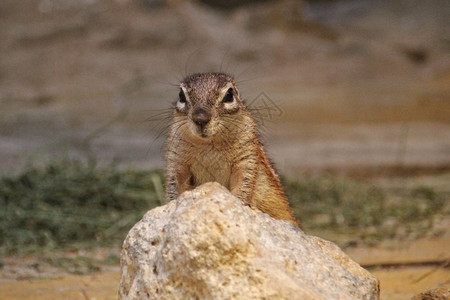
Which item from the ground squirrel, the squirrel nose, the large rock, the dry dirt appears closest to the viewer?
the large rock

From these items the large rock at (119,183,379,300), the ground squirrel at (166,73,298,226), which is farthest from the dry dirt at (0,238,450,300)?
the large rock at (119,183,379,300)

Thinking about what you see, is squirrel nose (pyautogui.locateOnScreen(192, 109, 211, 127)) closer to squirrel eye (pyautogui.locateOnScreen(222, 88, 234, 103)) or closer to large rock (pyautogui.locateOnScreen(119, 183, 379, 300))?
squirrel eye (pyautogui.locateOnScreen(222, 88, 234, 103))

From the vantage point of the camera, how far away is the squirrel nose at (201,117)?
419cm

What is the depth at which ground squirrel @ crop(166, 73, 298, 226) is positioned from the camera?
4.39 metres

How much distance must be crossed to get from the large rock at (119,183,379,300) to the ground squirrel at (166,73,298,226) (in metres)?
0.61

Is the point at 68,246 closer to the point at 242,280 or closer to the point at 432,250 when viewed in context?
the point at 432,250

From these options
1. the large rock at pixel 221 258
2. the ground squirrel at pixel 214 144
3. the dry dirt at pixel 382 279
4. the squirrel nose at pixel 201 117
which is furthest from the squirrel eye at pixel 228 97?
the dry dirt at pixel 382 279

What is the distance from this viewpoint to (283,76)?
13.0 meters

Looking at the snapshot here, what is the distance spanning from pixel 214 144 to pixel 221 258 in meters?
1.08

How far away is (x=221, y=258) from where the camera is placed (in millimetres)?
3471

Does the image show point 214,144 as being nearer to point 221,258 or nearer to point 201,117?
point 201,117

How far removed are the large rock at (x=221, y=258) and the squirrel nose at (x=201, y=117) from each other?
52 cm

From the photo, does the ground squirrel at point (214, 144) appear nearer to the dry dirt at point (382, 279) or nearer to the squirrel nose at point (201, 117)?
the squirrel nose at point (201, 117)

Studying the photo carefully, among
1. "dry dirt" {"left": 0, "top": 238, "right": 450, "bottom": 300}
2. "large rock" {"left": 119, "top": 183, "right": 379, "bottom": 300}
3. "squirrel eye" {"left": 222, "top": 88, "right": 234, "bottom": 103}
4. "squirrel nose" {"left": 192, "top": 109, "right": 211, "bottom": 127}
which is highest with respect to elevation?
"squirrel eye" {"left": 222, "top": 88, "right": 234, "bottom": 103}
